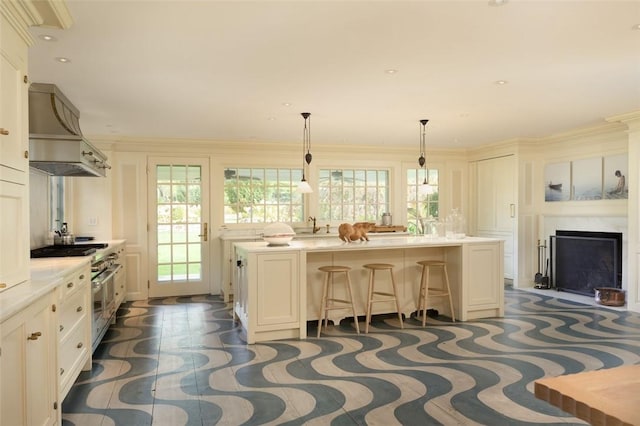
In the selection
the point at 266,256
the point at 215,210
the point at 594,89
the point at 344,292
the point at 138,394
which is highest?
the point at 594,89

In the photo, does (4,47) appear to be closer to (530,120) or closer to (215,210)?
(215,210)

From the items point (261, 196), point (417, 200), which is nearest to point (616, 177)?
point (417, 200)

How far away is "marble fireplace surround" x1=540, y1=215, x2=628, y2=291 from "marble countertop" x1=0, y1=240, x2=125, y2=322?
6.26 meters

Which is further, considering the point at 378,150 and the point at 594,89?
the point at 378,150

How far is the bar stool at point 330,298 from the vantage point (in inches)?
178

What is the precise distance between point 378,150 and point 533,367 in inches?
189

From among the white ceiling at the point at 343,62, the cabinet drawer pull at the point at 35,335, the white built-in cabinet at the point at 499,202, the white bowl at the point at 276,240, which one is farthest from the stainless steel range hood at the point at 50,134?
the white built-in cabinet at the point at 499,202

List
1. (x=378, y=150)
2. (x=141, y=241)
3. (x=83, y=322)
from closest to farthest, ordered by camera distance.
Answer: (x=83, y=322)
(x=141, y=241)
(x=378, y=150)

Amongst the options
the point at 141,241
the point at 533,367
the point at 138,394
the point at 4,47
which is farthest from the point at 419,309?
the point at 4,47

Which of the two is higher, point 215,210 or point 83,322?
point 215,210

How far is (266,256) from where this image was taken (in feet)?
14.0

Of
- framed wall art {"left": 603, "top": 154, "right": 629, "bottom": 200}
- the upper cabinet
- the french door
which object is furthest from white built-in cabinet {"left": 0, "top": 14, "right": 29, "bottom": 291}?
framed wall art {"left": 603, "top": 154, "right": 629, "bottom": 200}

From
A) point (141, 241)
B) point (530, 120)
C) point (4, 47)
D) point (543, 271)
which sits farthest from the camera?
point (543, 271)

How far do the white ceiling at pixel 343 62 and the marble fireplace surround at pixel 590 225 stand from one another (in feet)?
5.11
